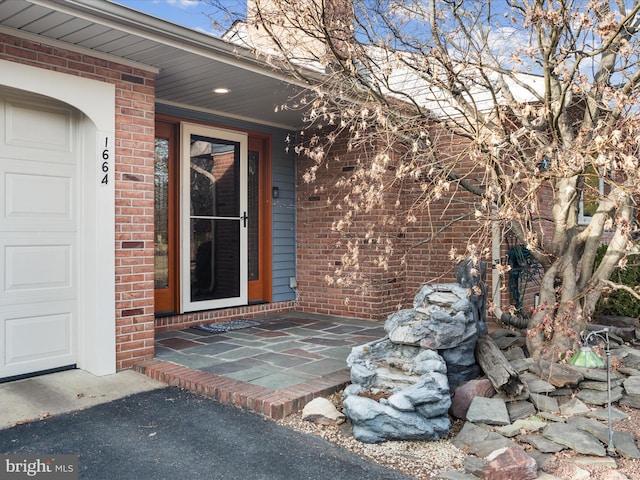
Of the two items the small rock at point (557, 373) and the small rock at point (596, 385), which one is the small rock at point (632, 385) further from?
the small rock at point (557, 373)

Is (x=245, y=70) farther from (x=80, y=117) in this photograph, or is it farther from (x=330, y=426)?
(x=330, y=426)

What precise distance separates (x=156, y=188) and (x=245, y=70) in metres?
1.84

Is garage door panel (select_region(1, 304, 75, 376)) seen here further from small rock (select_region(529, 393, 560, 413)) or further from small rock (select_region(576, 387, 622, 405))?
small rock (select_region(576, 387, 622, 405))

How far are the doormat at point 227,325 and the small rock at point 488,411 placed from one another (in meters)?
3.00

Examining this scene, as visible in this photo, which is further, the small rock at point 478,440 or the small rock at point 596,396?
the small rock at point 596,396

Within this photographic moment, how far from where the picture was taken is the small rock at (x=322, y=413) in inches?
124

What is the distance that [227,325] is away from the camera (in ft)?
18.9

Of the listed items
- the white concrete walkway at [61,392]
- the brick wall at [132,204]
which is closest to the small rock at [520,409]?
the white concrete walkway at [61,392]

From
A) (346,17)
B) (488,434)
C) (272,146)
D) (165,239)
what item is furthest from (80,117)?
(488,434)

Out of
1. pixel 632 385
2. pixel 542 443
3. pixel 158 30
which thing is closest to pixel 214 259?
pixel 158 30

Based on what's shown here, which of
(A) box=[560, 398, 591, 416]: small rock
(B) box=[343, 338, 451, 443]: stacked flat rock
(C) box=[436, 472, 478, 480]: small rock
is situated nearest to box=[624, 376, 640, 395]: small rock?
(A) box=[560, 398, 591, 416]: small rock

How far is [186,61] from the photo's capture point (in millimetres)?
4176

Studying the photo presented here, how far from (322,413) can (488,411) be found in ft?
3.28

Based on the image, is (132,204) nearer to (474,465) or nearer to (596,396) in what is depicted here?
(474,465)
